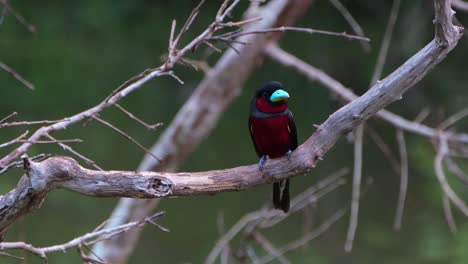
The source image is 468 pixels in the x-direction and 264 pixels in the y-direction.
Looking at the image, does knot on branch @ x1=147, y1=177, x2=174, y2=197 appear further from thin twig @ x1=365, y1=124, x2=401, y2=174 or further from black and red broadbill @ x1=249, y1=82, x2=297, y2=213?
thin twig @ x1=365, y1=124, x2=401, y2=174

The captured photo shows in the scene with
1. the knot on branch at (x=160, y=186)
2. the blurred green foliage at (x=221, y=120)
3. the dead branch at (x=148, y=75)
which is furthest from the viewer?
the blurred green foliage at (x=221, y=120)

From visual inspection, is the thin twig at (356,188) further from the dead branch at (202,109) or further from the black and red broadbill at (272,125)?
the dead branch at (202,109)

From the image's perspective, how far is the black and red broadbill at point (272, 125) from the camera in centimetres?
334

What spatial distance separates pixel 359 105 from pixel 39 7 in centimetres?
1695

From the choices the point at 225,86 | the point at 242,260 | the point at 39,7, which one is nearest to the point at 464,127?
the point at 225,86

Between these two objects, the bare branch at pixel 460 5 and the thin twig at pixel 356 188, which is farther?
the bare branch at pixel 460 5

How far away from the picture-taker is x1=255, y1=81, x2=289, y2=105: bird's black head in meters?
3.24

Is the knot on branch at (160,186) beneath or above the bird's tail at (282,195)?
beneath

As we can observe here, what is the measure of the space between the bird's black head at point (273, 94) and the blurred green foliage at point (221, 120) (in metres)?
2.08

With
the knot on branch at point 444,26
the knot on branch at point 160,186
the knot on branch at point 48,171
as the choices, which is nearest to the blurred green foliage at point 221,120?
the knot on branch at point 444,26

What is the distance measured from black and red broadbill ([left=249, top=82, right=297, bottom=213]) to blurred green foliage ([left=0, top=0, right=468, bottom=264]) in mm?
2001

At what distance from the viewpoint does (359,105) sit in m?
2.53

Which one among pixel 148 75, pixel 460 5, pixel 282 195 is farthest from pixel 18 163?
pixel 460 5

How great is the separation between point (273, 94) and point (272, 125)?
0.16m
